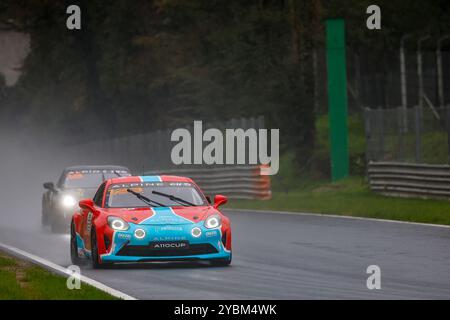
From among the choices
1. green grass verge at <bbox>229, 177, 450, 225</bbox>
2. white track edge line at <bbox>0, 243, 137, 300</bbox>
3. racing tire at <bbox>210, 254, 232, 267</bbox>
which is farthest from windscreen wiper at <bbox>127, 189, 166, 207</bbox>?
green grass verge at <bbox>229, 177, 450, 225</bbox>

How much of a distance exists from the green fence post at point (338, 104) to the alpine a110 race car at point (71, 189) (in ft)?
46.7

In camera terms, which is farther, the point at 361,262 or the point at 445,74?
the point at 445,74

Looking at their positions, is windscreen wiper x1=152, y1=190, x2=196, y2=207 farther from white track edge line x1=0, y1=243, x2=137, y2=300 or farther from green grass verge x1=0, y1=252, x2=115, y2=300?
green grass verge x1=0, y1=252, x2=115, y2=300

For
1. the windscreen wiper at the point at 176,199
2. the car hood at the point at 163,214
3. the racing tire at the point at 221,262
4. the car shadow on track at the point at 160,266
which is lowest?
the car shadow on track at the point at 160,266

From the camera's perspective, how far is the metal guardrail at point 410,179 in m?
30.6

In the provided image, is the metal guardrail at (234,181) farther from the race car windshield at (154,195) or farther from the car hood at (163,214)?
the car hood at (163,214)

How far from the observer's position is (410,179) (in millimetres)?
32750

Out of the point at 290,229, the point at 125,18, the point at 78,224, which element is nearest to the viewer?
the point at 78,224

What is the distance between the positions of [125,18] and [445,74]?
30.2 m

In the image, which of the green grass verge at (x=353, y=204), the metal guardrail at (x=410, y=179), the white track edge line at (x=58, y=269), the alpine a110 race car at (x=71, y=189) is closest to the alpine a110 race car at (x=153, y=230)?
the white track edge line at (x=58, y=269)
